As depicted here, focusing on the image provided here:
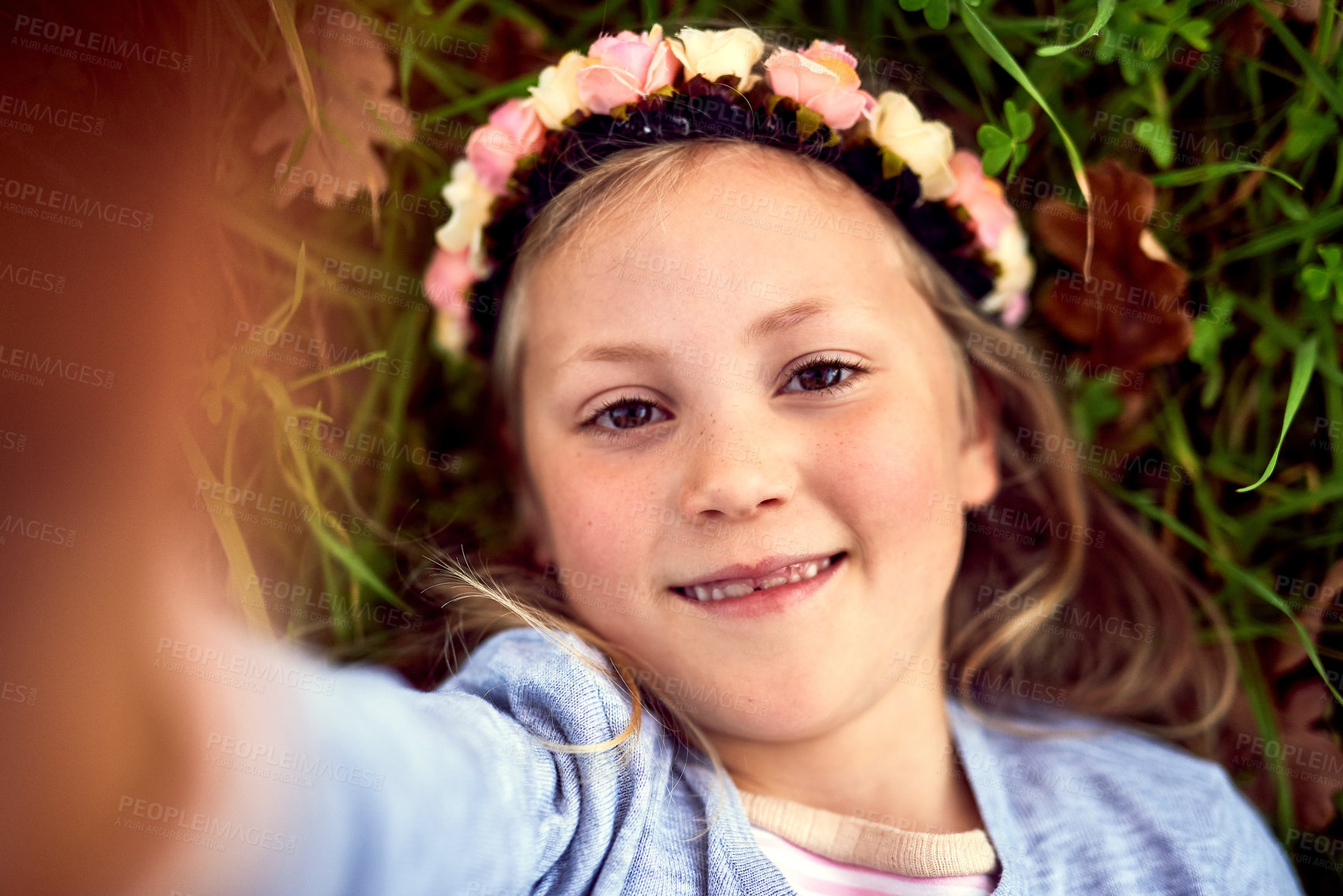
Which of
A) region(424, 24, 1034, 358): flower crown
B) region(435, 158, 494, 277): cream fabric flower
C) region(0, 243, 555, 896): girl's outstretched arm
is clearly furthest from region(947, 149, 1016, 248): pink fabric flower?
region(0, 243, 555, 896): girl's outstretched arm

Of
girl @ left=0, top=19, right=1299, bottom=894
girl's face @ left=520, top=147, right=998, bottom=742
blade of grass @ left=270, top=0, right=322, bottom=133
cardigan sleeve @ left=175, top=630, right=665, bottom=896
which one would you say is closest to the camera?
cardigan sleeve @ left=175, top=630, right=665, bottom=896

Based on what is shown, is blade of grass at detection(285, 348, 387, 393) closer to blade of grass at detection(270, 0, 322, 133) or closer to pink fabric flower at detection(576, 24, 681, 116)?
blade of grass at detection(270, 0, 322, 133)

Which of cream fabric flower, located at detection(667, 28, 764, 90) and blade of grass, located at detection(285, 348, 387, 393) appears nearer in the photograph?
cream fabric flower, located at detection(667, 28, 764, 90)

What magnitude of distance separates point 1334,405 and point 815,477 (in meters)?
1.34

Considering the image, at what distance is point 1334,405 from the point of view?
1.96 m

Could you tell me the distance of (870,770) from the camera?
5.37ft

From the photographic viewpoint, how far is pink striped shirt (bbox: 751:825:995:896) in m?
1.52

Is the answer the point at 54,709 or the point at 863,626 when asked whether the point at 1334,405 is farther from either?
the point at 54,709

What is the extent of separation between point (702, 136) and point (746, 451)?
1.95 ft

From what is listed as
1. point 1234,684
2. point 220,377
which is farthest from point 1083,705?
point 220,377

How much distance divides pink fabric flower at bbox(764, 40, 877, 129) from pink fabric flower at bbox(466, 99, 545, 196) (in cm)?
44

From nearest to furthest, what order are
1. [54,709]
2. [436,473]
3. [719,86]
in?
[54,709], [719,86], [436,473]

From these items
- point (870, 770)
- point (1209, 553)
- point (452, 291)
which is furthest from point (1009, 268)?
point (452, 291)

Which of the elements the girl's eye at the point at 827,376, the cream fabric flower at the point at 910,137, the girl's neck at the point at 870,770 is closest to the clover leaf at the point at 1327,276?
the cream fabric flower at the point at 910,137
